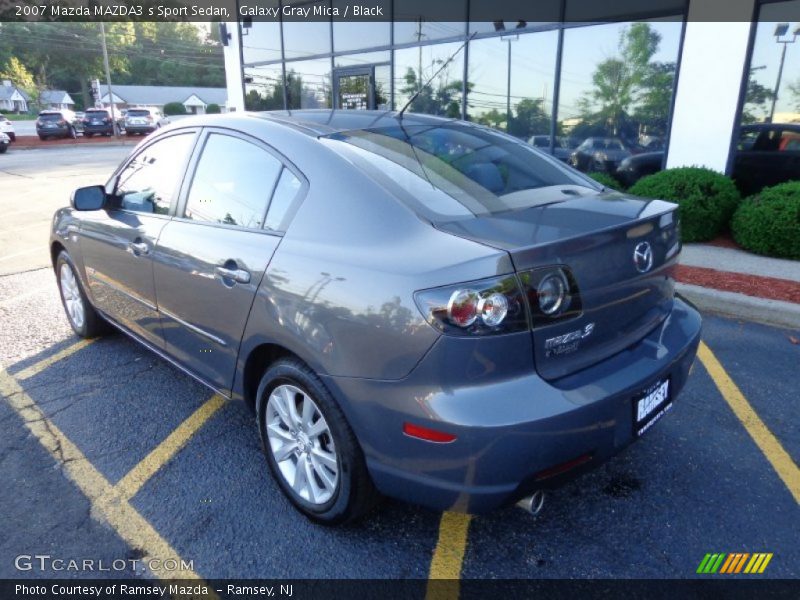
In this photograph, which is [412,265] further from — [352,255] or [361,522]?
[361,522]

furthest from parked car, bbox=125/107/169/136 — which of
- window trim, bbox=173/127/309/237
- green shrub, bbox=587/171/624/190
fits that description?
window trim, bbox=173/127/309/237

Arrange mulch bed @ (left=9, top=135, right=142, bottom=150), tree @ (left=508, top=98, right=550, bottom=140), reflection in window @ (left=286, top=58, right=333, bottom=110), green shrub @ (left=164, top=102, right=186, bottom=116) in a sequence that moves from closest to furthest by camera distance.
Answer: tree @ (left=508, top=98, right=550, bottom=140)
reflection in window @ (left=286, top=58, right=333, bottom=110)
mulch bed @ (left=9, top=135, right=142, bottom=150)
green shrub @ (left=164, top=102, right=186, bottom=116)

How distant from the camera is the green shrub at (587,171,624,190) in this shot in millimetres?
8117

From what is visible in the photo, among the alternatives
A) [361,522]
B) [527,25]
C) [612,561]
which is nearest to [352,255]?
[361,522]

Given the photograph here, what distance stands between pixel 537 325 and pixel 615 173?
7.72 metres

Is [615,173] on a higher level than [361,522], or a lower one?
higher

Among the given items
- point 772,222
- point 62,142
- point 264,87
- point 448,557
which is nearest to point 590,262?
point 448,557

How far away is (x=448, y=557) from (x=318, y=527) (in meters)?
0.58

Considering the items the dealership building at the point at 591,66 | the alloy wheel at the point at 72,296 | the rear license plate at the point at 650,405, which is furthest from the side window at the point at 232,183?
the dealership building at the point at 591,66

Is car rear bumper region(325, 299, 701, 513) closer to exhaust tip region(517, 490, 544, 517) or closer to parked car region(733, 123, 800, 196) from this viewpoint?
exhaust tip region(517, 490, 544, 517)

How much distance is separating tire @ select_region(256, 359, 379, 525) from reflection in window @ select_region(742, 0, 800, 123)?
24.8 ft

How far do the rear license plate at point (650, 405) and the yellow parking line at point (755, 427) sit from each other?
0.88 metres

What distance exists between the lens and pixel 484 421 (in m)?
1.81

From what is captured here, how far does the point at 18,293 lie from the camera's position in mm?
5805
